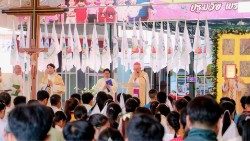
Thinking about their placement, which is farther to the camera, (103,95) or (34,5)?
(103,95)

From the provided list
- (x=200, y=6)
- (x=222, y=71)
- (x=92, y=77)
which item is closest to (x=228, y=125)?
(x=222, y=71)

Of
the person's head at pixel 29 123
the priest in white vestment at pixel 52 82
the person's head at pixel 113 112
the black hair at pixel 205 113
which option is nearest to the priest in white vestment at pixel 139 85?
the priest in white vestment at pixel 52 82

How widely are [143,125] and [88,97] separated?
4405 mm

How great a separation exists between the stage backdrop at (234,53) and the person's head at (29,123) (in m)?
8.34

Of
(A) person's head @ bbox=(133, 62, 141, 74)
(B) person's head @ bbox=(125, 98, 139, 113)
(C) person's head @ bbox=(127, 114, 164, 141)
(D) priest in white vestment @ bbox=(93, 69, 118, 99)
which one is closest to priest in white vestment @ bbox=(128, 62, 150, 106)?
(A) person's head @ bbox=(133, 62, 141, 74)

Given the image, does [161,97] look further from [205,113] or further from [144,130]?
[144,130]

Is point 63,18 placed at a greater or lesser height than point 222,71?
greater

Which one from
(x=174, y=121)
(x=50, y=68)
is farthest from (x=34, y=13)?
(x=50, y=68)

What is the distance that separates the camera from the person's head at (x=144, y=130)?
2691 mm

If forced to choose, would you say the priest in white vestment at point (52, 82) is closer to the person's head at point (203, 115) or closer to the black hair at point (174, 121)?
the black hair at point (174, 121)

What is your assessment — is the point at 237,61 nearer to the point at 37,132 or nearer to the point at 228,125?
the point at 228,125

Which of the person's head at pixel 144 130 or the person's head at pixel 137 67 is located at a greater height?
the person's head at pixel 137 67

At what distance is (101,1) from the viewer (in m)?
12.3

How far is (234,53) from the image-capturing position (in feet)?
35.4
